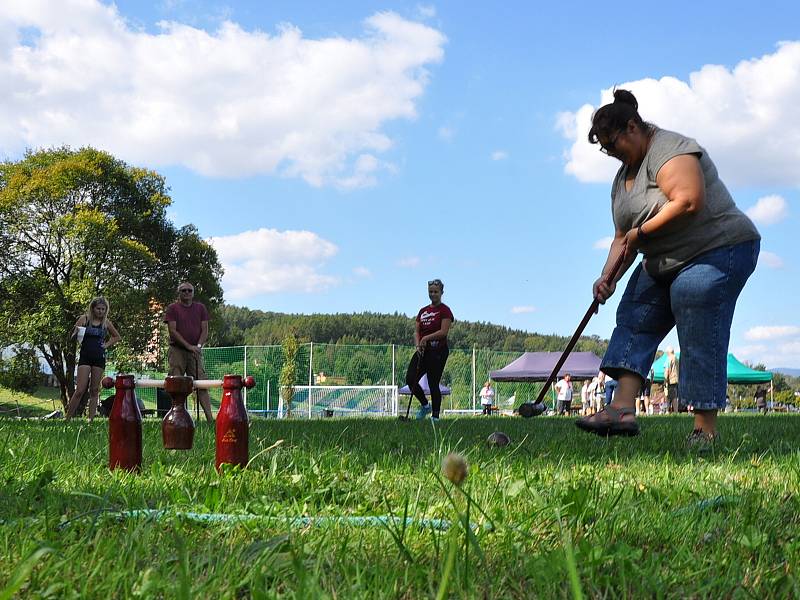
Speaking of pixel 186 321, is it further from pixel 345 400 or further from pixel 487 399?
pixel 487 399

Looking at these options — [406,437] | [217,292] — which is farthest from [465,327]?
[406,437]

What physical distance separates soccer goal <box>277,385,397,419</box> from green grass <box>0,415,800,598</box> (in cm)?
2451

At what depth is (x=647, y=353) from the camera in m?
4.32

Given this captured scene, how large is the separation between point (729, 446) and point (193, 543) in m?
3.25

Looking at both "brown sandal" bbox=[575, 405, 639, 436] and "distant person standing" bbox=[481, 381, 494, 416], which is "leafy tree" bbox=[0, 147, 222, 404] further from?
"brown sandal" bbox=[575, 405, 639, 436]

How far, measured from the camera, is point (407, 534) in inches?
66.5

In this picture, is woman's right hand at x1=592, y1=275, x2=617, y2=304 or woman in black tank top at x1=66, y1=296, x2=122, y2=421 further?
woman in black tank top at x1=66, y1=296, x2=122, y2=421

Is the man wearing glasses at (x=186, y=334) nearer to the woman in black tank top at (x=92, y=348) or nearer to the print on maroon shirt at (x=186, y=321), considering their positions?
the print on maroon shirt at (x=186, y=321)

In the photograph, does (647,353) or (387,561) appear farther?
(647,353)

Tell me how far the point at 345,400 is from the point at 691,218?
2420 centimetres

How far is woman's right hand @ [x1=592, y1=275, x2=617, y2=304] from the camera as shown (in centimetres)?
443

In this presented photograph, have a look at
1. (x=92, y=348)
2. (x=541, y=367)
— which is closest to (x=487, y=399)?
(x=541, y=367)

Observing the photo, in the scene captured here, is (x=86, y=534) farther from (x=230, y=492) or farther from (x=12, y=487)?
(x=12, y=487)

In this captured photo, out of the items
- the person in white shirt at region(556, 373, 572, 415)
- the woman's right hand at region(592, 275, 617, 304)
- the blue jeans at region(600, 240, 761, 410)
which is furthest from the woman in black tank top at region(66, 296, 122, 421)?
the person in white shirt at region(556, 373, 572, 415)
